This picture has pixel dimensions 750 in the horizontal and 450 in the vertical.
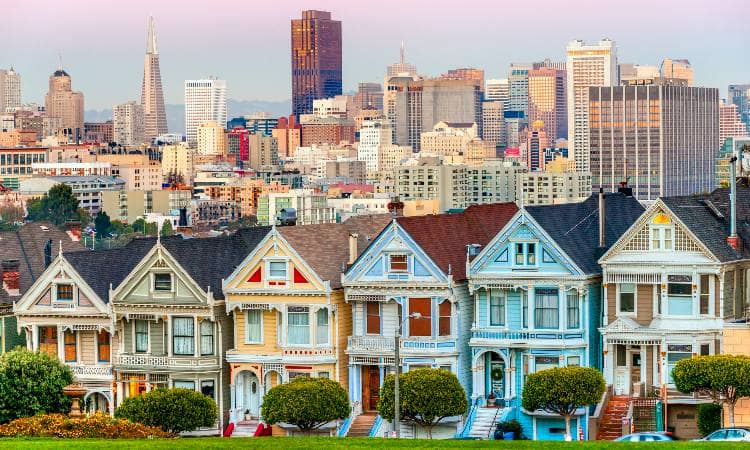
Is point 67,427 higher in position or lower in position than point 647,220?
lower

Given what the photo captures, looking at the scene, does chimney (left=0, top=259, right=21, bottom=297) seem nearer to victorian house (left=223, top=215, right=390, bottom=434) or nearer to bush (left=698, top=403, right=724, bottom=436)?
victorian house (left=223, top=215, right=390, bottom=434)

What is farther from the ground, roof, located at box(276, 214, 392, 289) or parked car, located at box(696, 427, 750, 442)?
roof, located at box(276, 214, 392, 289)

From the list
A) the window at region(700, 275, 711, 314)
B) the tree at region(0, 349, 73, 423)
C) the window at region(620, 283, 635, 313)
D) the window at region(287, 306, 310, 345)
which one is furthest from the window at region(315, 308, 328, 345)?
the window at region(700, 275, 711, 314)

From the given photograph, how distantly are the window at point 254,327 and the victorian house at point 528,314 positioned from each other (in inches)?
203

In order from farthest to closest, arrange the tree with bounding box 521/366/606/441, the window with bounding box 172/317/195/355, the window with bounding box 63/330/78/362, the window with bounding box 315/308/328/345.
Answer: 1. the window with bounding box 63/330/78/362
2. the window with bounding box 172/317/195/355
3. the window with bounding box 315/308/328/345
4. the tree with bounding box 521/366/606/441

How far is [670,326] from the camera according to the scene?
51156 mm

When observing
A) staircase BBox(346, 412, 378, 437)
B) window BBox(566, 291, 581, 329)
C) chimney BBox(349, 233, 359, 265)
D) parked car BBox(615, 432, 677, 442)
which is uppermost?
chimney BBox(349, 233, 359, 265)

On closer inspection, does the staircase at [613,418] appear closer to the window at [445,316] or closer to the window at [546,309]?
→ the window at [546,309]

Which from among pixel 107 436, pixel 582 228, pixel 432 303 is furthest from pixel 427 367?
pixel 107 436

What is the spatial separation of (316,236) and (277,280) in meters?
2.30

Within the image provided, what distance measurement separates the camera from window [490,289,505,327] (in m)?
52.7

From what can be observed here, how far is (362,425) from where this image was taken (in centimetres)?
5309

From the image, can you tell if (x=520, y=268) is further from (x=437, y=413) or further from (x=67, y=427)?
(x=67, y=427)

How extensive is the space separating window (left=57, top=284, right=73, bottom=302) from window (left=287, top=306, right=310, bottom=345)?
596 centimetres
